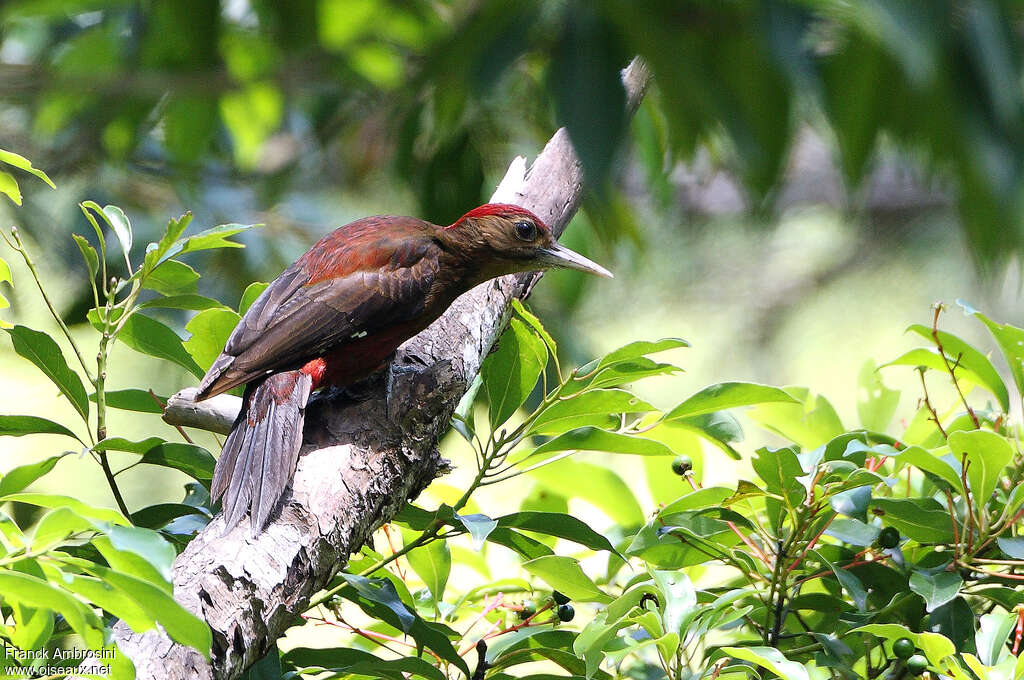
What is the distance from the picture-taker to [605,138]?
130 centimetres

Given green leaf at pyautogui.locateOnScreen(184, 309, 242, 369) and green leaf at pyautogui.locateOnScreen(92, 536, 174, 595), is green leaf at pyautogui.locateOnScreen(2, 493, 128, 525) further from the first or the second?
green leaf at pyautogui.locateOnScreen(184, 309, 242, 369)

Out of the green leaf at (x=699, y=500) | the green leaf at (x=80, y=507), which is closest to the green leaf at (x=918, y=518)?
the green leaf at (x=699, y=500)

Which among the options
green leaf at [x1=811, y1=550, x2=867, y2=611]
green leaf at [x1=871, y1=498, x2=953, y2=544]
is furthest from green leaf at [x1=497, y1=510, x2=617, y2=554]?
green leaf at [x1=871, y1=498, x2=953, y2=544]

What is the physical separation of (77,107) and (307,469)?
2364 mm

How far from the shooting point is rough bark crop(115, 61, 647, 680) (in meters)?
1.37

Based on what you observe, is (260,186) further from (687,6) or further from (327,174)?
(687,6)

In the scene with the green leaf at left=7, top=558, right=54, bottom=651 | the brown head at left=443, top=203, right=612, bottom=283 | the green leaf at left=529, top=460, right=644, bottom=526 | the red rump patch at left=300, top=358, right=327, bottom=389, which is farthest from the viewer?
the brown head at left=443, top=203, right=612, bottom=283

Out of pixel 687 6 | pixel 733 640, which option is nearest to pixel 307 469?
pixel 733 640

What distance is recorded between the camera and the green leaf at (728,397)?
5.67 ft

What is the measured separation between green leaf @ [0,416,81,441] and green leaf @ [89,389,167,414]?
16 centimetres

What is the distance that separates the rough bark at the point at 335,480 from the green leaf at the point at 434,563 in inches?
4.2

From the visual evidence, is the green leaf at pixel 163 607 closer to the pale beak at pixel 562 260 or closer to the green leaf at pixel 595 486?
the green leaf at pixel 595 486

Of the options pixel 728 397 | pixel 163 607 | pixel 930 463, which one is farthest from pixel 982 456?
pixel 163 607

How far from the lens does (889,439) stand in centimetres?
182
